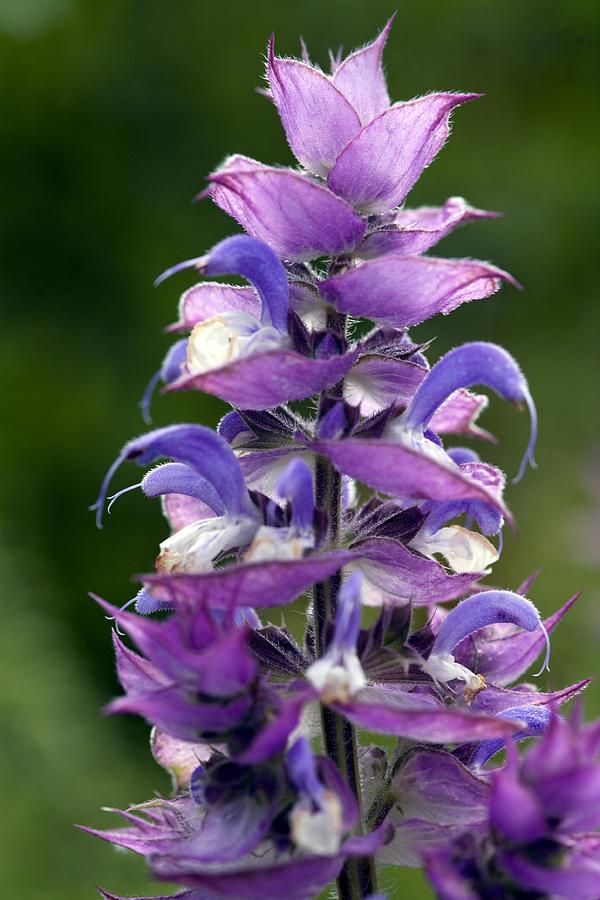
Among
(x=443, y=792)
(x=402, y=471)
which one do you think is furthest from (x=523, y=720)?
(x=402, y=471)

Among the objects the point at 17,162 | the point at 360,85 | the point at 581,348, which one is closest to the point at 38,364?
the point at 17,162

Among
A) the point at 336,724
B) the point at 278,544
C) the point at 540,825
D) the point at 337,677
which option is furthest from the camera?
the point at 336,724

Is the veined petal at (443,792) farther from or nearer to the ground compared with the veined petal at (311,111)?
nearer to the ground

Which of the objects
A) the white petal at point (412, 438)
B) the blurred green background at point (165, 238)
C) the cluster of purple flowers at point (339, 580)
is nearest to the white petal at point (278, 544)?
the cluster of purple flowers at point (339, 580)

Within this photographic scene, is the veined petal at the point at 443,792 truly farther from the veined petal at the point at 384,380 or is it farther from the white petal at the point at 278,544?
the veined petal at the point at 384,380

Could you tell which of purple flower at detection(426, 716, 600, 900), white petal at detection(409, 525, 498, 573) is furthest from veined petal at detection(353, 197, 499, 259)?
purple flower at detection(426, 716, 600, 900)

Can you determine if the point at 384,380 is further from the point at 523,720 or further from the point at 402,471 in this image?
the point at 523,720

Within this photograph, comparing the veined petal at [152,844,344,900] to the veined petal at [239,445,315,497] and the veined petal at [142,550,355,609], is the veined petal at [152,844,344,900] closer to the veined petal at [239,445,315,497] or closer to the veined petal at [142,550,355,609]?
the veined petal at [142,550,355,609]

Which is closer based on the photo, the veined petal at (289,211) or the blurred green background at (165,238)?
the veined petal at (289,211)
